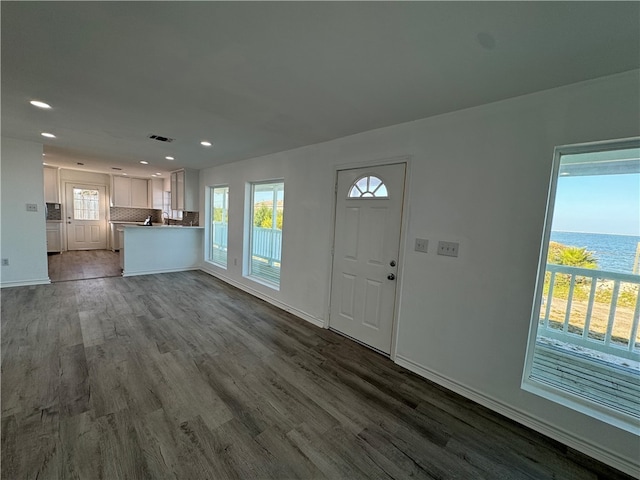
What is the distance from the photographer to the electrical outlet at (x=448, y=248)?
2.23 metres

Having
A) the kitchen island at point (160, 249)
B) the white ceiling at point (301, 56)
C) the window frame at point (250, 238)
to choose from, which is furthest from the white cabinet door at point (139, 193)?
the white ceiling at point (301, 56)

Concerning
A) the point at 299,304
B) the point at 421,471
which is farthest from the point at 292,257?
the point at 421,471

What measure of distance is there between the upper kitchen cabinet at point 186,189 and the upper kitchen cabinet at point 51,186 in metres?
3.72

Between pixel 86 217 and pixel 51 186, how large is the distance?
1095 millimetres

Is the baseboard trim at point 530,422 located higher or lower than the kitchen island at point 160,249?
lower

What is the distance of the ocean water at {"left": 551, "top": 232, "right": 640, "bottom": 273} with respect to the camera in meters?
1.70

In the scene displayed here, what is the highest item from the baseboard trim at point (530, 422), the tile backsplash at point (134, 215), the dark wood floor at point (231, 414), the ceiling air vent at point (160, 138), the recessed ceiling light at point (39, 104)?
the ceiling air vent at point (160, 138)

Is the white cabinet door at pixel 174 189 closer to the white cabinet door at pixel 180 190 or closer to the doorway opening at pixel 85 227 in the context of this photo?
the white cabinet door at pixel 180 190

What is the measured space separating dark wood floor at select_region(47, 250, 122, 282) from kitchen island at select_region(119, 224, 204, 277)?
434 mm

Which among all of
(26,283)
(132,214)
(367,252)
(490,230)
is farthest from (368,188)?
(132,214)

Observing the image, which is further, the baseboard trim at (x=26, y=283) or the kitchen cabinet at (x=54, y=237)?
the kitchen cabinet at (x=54, y=237)

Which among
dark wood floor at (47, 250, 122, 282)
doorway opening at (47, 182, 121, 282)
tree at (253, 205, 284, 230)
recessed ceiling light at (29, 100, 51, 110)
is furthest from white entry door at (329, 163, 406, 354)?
doorway opening at (47, 182, 121, 282)

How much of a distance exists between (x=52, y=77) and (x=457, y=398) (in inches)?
159

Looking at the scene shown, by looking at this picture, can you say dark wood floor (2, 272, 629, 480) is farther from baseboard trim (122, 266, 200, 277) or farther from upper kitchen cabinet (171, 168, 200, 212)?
upper kitchen cabinet (171, 168, 200, 212)
